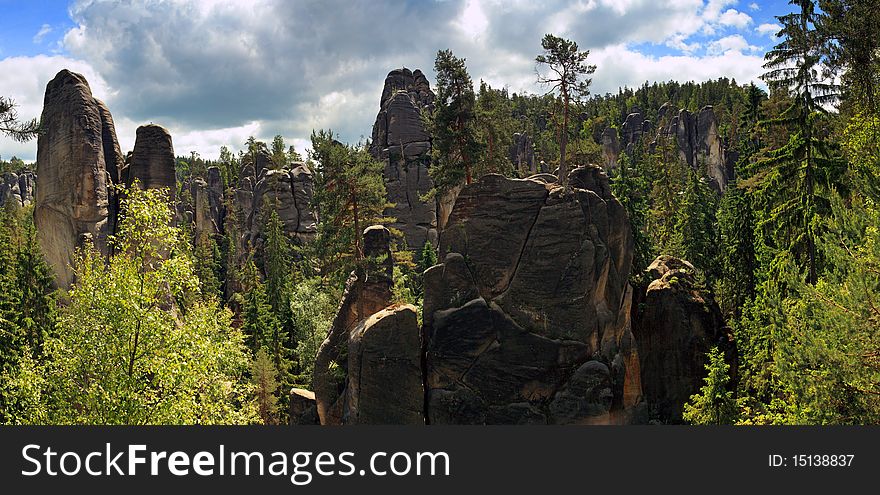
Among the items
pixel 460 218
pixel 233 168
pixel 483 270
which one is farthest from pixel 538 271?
pixel 233 168

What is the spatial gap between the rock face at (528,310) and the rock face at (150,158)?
20.4m

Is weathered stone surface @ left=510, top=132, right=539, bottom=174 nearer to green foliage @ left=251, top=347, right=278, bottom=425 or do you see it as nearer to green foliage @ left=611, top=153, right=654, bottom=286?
green foliage @ left=611, top=153, right=654, bottom=286

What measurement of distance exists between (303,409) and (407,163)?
1686 inches

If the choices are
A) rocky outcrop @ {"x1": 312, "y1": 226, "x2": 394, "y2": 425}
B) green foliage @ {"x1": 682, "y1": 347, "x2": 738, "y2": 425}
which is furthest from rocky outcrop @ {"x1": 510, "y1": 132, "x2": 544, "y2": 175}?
green foliage @ {"x1": 682, "y1": 347, "x2": 738, "y2": 425}

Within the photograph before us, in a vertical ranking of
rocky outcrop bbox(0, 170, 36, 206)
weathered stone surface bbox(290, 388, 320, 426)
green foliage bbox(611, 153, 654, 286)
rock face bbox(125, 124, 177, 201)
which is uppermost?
rocky outcrop bbox(0, 170, 36, 206)

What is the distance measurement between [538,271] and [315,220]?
45.0 meters

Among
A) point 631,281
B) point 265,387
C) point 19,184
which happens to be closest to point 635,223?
point 631,281

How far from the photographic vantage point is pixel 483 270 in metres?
24.8

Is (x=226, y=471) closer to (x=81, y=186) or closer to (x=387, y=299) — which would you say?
(x=387, y=299)

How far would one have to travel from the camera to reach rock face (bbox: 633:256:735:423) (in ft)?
86.5

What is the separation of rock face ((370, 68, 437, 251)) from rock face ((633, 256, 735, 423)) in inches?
1463

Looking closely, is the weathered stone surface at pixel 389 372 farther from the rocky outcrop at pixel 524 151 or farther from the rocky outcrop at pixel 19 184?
the rocky outcrop at pixel 19 184

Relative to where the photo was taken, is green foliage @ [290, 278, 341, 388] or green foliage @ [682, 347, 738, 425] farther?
green foliage @ [290, 278, 341, 388]

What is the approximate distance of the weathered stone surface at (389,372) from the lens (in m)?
23.7
